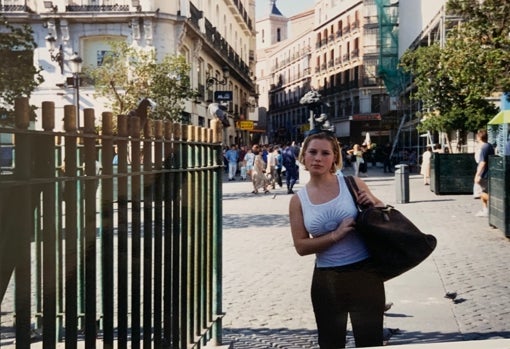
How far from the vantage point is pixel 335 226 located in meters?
3.41

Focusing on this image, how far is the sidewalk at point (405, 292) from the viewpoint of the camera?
4902mm

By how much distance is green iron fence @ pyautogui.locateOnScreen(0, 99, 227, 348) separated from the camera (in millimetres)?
1888

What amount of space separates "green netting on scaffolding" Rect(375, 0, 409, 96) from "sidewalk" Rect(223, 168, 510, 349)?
116ft

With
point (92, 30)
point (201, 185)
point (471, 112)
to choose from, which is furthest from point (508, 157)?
point (92, 30)

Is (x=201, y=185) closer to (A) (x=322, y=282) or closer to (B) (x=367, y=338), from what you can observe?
(A) (x=322, y=282)

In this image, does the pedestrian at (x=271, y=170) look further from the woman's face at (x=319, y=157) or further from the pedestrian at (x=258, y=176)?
the woman's face at (x=319, y=157)

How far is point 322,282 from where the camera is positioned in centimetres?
342

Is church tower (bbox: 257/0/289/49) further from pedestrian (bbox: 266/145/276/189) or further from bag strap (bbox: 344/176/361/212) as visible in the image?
bag strap (bbox: 344/176/361/212)

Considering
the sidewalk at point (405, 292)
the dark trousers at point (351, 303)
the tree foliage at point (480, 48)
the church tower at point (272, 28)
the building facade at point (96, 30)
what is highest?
the church tower at point (272, 28)

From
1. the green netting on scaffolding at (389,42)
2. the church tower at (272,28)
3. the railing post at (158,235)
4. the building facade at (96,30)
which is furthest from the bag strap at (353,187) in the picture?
the church tower at (272,28)

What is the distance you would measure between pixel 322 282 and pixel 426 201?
1317 cm

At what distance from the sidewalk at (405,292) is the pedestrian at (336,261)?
0.27 m

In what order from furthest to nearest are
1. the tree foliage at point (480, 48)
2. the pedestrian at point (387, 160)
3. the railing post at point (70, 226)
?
the pedestrian at point (387, 160) → the tree foliage at point (480, 48) → the railing post at point (70, 226)

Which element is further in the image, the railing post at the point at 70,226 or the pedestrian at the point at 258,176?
the pedestrian at the point at 258,176
